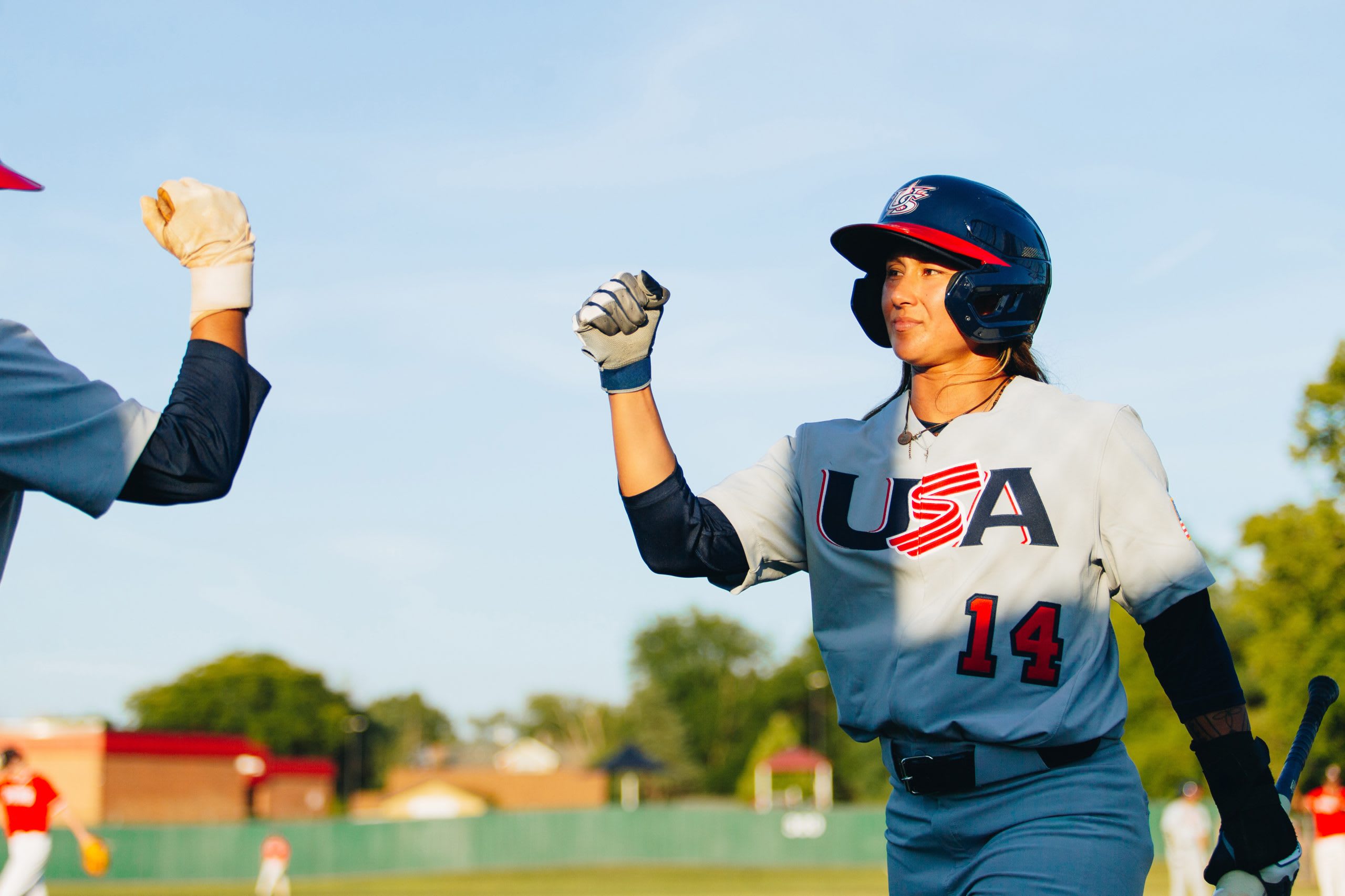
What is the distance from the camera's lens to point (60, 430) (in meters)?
2.68

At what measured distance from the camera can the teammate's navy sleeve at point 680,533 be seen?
11.3ft

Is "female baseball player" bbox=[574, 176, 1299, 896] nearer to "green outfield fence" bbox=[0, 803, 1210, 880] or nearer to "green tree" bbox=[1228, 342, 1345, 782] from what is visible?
"green tree" bbox=[1228, 342, 1345, 782]

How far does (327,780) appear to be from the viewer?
79.3 meters

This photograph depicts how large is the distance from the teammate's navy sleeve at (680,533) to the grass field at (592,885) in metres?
23.1

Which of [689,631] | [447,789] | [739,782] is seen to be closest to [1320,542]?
[447,789]

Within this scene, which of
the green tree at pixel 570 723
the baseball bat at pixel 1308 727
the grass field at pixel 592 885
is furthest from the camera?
the green tree at pixel 570 723

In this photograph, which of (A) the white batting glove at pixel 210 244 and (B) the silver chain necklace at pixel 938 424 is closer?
(A) the white batting glove at pixel 210 244

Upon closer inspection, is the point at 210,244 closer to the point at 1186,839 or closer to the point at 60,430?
the point at 60,430

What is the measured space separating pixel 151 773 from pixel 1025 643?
216ft

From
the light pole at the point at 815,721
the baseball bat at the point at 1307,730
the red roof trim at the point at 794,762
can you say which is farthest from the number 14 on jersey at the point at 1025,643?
the light pole at the point at 815,721

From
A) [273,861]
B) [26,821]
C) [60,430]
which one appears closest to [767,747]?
[273,861]

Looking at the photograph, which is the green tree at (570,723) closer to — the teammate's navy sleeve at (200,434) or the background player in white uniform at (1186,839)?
the background player in white uniform at (1186,839)

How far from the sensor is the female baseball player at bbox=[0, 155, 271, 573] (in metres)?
2.68

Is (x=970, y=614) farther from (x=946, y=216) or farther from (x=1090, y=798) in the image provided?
(x=946, y=216)
